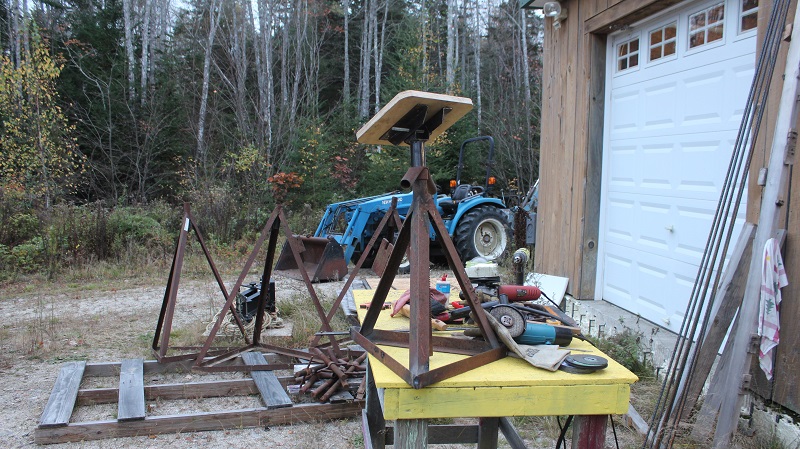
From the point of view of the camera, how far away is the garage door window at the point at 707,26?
4020mm

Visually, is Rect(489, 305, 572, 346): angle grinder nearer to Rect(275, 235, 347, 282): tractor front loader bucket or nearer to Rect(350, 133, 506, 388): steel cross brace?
Rect(350, 133, 506, 388): steel cross brace

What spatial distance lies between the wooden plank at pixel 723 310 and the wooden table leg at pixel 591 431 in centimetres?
138

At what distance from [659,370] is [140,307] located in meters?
5.78

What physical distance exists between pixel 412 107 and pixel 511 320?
0.92 metres

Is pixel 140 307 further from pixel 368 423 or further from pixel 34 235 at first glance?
pixel 368 423

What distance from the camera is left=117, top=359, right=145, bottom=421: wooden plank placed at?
369 centimetres

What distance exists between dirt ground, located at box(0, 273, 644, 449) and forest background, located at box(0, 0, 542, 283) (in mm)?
1792

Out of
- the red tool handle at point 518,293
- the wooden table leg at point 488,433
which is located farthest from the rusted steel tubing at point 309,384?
the red tool handle at point 518,293

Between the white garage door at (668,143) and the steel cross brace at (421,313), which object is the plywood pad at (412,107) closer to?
the steel cross brace at (421,313)

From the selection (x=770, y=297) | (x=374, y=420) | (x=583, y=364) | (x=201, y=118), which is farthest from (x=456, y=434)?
(x=201, y=118)

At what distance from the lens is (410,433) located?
2.04 m

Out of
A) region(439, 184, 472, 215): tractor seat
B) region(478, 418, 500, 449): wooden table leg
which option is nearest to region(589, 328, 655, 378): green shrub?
region(478, 418, 500, 449): wooden table leg

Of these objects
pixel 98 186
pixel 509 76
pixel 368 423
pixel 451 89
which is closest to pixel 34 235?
pixel 98 186

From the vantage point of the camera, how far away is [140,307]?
23.1 ft
